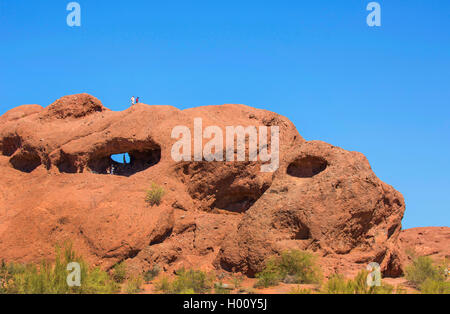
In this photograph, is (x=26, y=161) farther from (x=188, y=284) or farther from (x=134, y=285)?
(x=188, y=284)

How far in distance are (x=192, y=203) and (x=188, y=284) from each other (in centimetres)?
375

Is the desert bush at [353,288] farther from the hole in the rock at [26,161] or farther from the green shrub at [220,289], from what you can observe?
the hole in the rock at [26,161]

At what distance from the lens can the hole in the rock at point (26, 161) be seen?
1559 cm

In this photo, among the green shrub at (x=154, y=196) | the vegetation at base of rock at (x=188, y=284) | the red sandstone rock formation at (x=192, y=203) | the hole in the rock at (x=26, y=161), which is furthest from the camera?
the hole in the rock at (x=26, y=161)

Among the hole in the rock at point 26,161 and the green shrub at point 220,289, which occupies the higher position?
the hole in the rock at point 26,161

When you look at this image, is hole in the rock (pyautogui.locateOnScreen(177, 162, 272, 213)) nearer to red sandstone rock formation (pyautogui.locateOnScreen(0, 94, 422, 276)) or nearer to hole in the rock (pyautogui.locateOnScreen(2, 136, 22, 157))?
red sandstone rock formation (pyautogui.locateOnScreen(0, 94, 422, 276))

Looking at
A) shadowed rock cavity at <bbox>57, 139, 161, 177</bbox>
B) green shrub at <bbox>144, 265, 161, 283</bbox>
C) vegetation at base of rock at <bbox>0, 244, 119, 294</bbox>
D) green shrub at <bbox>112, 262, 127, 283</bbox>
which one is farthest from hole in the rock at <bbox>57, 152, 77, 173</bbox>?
vegetation at base of rock at <bbox>0, 244, 119, 294</bbox>

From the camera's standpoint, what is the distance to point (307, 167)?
40.6 ft

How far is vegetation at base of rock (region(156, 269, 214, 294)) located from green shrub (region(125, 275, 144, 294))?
14.3 inches

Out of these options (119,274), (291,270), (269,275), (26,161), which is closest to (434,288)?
(291,270)

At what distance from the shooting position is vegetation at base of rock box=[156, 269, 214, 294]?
9.34 metres

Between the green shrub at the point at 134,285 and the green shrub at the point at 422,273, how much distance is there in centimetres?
563

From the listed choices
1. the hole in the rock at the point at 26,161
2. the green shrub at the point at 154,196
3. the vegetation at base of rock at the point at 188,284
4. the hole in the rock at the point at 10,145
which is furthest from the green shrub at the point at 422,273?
the hole in the rock at the point at 10,145

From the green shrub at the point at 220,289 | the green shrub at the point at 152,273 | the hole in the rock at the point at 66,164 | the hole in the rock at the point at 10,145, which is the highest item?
the hole in the rock at the point at 10,145
